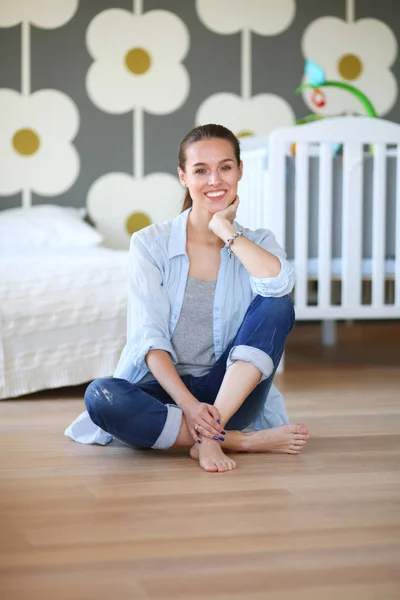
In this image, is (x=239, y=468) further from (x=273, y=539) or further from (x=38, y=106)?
(x=38, y=106)

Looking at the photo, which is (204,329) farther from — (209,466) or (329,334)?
(329,334)

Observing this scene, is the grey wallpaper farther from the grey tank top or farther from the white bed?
the grey tank top

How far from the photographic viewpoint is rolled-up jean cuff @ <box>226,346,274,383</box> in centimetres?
167

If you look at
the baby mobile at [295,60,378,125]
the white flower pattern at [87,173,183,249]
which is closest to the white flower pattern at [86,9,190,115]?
the white flower pattern at [87,173,183,249]

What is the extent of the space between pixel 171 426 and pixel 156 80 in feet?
8.38

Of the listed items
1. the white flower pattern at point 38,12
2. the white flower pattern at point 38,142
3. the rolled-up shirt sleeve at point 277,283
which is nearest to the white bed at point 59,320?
the rolled-up shirt sleeve at point 277,283

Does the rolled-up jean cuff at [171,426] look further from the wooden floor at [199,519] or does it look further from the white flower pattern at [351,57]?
the white flower pattern at [351,57]

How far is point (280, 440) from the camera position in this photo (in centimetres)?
173

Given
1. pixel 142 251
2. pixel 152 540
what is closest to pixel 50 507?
pixel 152 540

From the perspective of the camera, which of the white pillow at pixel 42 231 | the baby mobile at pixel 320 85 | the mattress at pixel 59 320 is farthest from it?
the baby mobile at pixel 320 85

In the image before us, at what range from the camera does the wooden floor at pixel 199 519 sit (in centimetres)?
105

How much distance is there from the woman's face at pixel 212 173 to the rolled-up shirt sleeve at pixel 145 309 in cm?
18

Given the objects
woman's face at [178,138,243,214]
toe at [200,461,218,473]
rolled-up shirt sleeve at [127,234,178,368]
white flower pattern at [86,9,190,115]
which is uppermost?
white flower pattern at [86,9,190,115]

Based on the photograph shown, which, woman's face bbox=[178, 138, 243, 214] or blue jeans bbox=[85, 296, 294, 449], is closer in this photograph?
blue jeans bbox=[85, 296, 294, 449]
